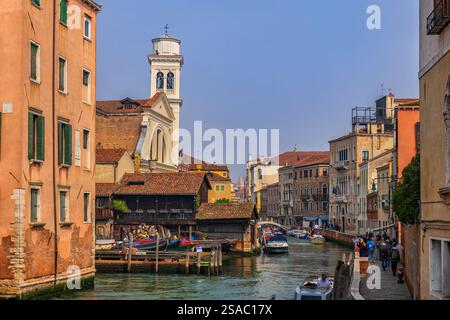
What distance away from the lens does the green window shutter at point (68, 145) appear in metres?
21.2

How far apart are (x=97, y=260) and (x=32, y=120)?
15.4m

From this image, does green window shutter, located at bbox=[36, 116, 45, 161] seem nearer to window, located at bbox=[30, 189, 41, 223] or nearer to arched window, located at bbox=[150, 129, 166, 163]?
window, located at bbox=[30, 189, 41, 223]

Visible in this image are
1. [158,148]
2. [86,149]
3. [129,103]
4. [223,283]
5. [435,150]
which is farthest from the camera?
[158,148]

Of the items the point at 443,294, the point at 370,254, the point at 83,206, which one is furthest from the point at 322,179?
the point at 443,294

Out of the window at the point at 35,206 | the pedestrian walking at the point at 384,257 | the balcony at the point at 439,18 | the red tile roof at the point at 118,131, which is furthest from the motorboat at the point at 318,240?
the balcony at the point at 439,18

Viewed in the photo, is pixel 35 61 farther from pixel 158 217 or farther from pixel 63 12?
pixel 158 217

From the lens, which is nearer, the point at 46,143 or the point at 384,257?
the point at 46,143

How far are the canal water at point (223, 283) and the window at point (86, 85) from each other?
19.3 ft

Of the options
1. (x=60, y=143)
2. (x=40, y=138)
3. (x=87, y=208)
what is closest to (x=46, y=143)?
(x=40, y=138)

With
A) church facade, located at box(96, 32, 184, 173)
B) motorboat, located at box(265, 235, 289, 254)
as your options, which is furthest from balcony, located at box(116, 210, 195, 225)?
church facade, located at box(96, 32, 184, 173)

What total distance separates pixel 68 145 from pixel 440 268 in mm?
11795

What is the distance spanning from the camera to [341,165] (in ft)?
225

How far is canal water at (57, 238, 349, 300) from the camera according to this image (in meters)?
24.0
